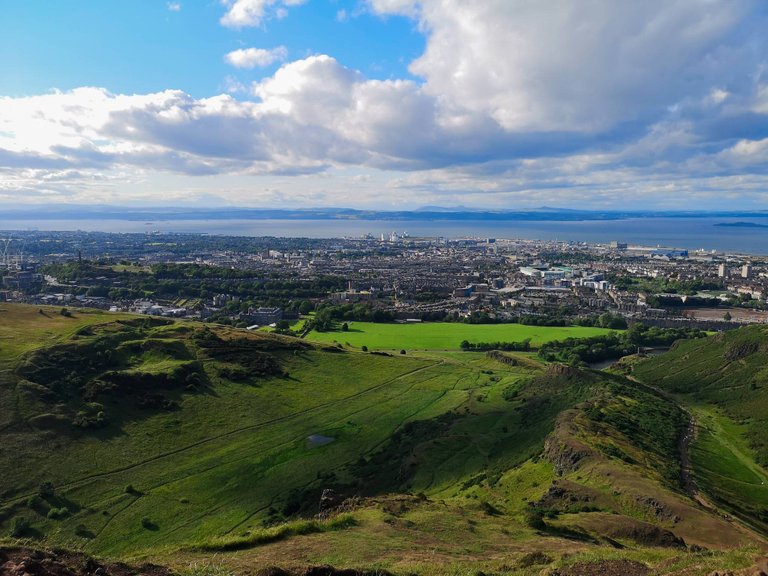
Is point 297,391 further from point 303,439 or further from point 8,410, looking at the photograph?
point 8,410

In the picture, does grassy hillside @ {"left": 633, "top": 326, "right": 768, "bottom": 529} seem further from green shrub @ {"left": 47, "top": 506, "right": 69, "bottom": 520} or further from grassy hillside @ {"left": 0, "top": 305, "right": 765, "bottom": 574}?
green shrub @ {"left": 47, "top": 506, "right": 69, "bottom": 520}

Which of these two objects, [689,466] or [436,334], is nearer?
[689,466]

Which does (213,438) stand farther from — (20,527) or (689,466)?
(689,466)

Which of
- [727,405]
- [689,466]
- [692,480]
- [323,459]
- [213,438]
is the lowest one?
[323,459]

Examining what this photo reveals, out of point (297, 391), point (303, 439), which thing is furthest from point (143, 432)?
point (297, 391)

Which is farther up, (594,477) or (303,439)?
(594,477)

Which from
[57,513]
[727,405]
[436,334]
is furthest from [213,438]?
[436,334]

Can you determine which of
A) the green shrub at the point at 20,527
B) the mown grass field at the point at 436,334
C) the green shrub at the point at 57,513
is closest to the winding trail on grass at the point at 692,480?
the green shrub at the point at 57,513
